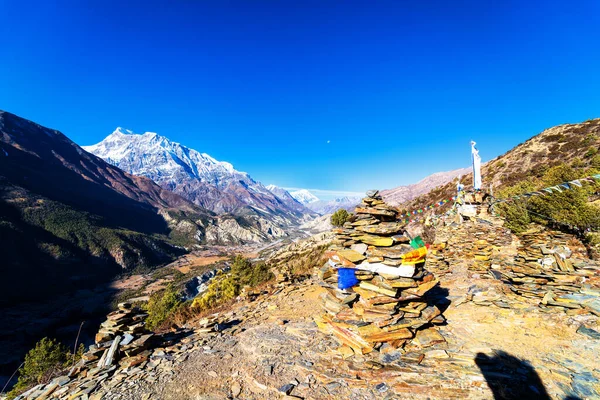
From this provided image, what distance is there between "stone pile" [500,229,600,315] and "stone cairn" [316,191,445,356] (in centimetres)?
428

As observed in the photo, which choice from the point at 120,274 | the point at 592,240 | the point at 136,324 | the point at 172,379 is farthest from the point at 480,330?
the point at 120,274

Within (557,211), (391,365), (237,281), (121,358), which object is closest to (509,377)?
(391,365)

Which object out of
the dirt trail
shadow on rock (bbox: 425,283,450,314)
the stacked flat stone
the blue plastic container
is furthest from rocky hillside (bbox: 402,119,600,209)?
the stacked flat stone

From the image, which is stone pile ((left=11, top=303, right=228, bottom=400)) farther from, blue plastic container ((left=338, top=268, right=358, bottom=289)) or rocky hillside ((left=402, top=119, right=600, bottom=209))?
rocky hillside ((left=402, top=119, right=600, bottom=209))

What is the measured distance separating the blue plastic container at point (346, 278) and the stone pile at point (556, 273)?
688cm

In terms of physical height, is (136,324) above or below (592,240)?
below

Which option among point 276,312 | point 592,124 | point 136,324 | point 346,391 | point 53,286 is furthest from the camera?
point 53,286

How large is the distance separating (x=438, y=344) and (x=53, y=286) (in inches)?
7804

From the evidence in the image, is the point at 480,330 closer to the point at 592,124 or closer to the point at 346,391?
the point at 346,391

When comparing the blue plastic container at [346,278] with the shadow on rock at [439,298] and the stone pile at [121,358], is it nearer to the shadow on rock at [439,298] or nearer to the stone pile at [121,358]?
the shadow on rock at [439,298]

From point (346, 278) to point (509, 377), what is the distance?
15.0 ft

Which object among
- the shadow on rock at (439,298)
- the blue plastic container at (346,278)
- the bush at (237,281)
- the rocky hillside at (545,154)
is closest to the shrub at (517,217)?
the shadow on rock at (439,298)

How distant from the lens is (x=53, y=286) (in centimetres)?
13800

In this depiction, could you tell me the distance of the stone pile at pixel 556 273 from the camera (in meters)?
8.29
